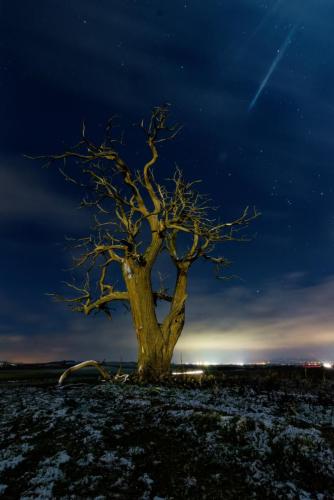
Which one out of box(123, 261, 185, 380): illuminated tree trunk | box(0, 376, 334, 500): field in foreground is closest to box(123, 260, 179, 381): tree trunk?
box(123, 261, 185, 380): illuminated tree trunk

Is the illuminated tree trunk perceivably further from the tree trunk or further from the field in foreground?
the field in foreground

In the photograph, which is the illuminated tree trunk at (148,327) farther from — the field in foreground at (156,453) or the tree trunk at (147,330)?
the field in foreground at (156,453)

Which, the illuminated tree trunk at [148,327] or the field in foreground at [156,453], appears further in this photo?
the illuminated tree trunk at [148,327]

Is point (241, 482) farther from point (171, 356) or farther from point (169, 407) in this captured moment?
point (171, 356)

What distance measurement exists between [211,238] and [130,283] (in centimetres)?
456

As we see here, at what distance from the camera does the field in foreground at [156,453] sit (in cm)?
561

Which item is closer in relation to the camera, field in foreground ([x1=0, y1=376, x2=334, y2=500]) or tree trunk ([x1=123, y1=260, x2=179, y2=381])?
field in foreground ([x1=0, y1=376, x2=334, y2=500])

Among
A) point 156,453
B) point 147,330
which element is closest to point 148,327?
point 147,330

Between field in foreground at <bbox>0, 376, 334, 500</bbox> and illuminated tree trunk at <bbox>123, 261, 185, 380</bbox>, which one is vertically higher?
illuminated tree trunk at <bbox>123, 261, 185, 380</bbox>

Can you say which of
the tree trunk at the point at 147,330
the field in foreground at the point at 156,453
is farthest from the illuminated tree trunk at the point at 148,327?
the field in foreground at the point at 156,453

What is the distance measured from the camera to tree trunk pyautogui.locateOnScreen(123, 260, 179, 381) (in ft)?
56.0

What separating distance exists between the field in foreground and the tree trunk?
7.31 meters

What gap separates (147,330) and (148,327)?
138 millimetres

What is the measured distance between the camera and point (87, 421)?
8.07 metres
